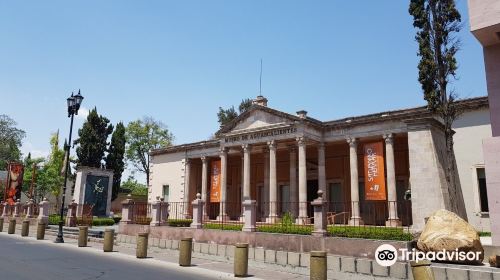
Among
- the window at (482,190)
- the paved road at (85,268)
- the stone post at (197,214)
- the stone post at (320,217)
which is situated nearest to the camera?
the paved road at (85,268)

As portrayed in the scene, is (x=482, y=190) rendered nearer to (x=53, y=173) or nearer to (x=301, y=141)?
(x=301, y=141)

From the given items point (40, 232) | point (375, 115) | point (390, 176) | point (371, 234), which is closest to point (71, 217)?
point (40, 232)

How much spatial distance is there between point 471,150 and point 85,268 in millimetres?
19788

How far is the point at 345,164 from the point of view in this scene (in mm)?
27031

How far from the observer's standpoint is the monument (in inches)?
1281

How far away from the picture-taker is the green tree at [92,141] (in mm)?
45750

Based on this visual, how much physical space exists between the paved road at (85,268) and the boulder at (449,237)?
5.99 meters

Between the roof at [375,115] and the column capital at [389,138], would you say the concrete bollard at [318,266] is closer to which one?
the roof at [375,115]

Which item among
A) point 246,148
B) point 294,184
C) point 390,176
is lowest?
point 294,184

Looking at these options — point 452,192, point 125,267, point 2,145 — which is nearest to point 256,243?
point 125,267

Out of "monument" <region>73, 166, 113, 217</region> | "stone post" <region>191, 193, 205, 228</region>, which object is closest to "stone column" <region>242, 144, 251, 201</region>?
Result: "stone post" <region>191, 193, 205, 228</region>

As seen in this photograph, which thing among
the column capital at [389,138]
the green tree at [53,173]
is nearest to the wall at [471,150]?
the column capital at [389,138]

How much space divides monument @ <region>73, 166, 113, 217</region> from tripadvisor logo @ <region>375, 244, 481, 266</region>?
2682 centimetres

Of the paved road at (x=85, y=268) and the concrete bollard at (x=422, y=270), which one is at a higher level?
the concrete bollard at (x=422, y=270)
